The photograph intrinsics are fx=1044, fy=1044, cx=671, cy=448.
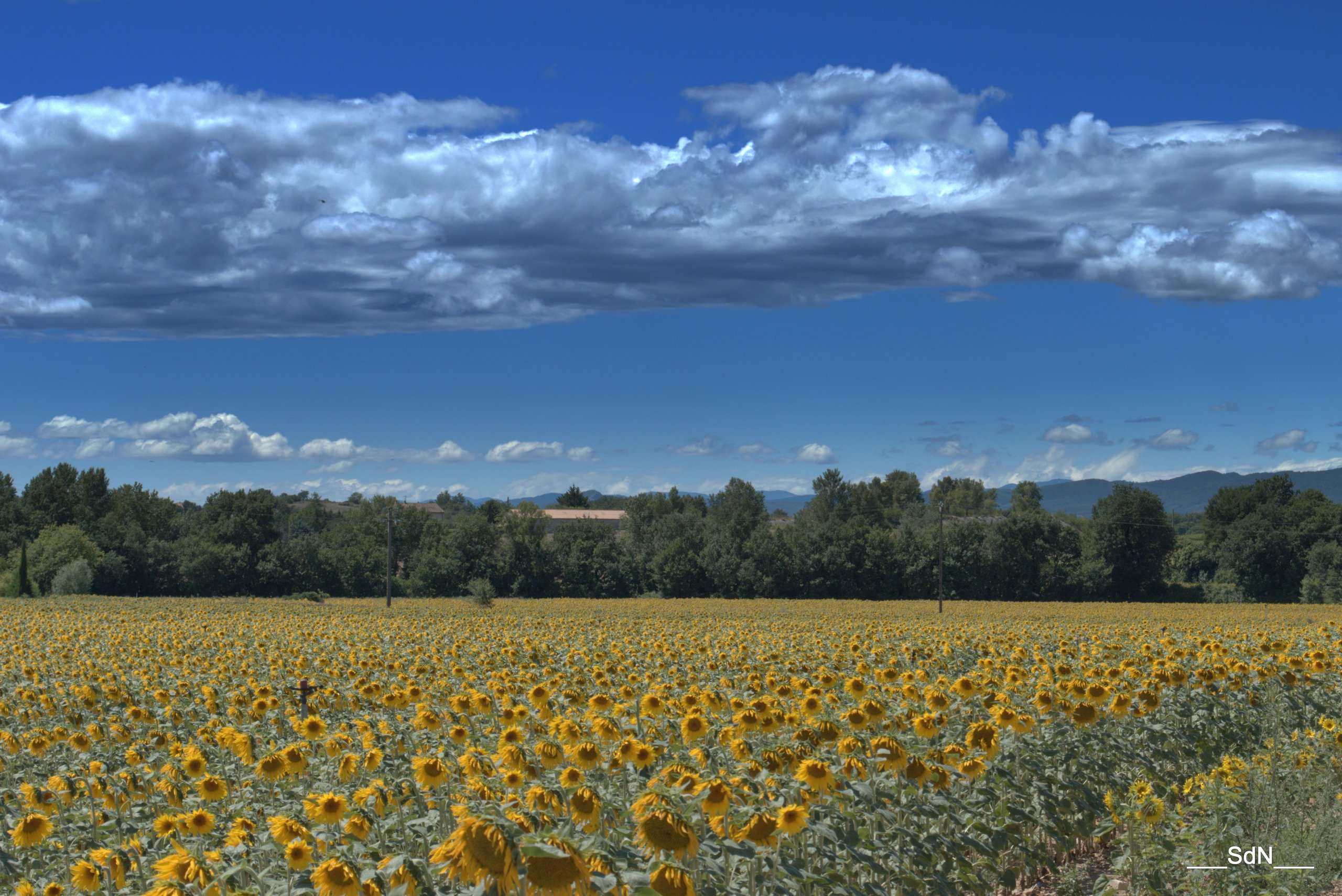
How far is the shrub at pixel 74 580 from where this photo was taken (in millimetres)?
67188

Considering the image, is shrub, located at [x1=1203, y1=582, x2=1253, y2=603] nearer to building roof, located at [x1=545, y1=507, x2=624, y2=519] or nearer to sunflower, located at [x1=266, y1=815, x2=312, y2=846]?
building roof, located at [x1=545, y1=507, x2=624, y2=519]

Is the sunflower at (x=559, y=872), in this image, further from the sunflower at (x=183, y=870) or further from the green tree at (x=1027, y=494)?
the green tree at (x=1027, y=494)

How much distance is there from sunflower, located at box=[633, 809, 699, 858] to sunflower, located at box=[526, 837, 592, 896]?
70cm

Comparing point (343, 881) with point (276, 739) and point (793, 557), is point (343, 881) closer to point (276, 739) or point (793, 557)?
point (276, 739)

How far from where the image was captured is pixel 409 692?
9.98 metres

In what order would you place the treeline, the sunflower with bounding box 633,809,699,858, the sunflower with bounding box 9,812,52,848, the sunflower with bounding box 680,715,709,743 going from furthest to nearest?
1. the treeline
2. the sunflower with bounding box 680,715,709,743
3. the sunflower with bounding box 9,812,52,848
4. the sunflower with bounding box 633,809,699,858

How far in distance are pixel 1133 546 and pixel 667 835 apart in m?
93.4

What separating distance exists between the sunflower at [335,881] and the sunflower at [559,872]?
48.3 inches

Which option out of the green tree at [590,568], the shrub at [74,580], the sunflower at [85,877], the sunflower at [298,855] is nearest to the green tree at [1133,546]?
the green tree at [590,568]

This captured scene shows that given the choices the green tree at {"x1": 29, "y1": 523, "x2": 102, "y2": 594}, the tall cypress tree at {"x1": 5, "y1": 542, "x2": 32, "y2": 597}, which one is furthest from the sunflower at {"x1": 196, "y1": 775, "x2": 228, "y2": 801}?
the green tree at {"x1": 29, "y1": 523, "x2": 102, "y2": 594}

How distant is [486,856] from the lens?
3.37m

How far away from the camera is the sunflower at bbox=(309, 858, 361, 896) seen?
14.0 ft

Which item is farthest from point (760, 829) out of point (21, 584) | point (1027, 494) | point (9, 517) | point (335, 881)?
point (1027, 494)

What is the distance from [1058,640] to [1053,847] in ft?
35.8
